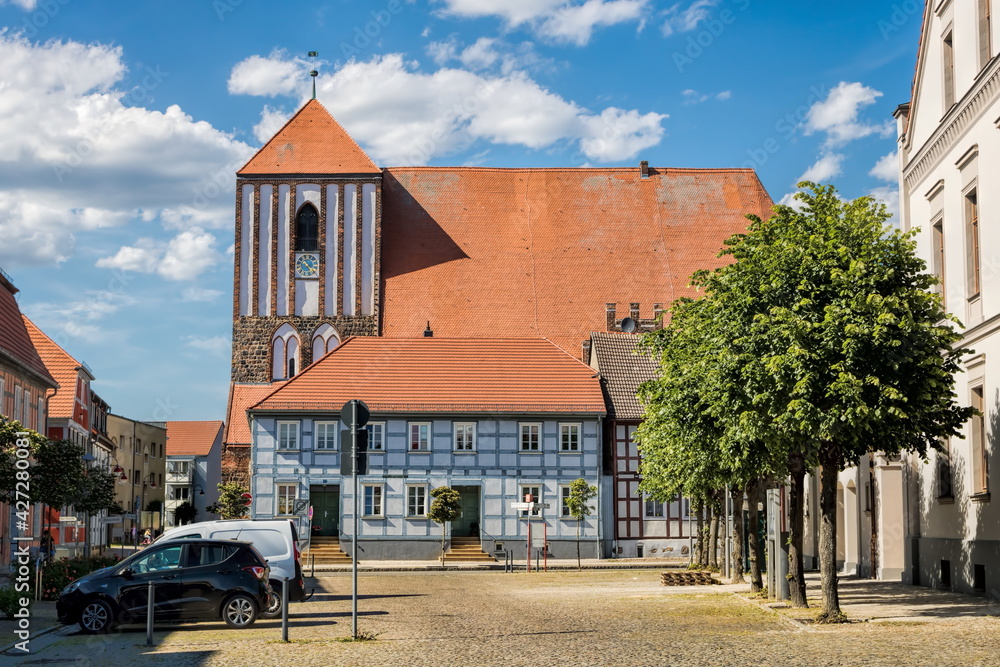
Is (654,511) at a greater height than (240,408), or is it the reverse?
(240,408)

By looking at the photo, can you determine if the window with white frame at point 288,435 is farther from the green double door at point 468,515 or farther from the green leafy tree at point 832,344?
the green leafy tree at point 832,344

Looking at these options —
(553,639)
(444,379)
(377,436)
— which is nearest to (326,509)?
(377,436)

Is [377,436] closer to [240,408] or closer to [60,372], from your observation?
[240,408]

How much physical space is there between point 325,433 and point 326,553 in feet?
16.0

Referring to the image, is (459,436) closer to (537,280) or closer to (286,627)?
(537,280)

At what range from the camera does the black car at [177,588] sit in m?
19.0

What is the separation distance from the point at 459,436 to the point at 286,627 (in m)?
33.5

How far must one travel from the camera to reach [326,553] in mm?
48219

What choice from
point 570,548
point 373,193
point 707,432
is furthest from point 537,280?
point 707,432

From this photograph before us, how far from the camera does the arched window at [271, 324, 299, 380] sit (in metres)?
56.9

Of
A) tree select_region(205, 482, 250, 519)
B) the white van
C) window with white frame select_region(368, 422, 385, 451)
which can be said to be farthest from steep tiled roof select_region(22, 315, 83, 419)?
the white van

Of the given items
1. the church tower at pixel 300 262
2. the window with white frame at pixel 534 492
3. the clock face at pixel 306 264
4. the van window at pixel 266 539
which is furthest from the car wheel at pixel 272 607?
the clock face at pixel 306 264

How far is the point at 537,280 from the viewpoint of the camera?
59.2 m

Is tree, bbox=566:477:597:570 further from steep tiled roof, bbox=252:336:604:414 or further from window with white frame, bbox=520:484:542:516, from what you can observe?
steep tiled roof, bbox=252:336:604:414
